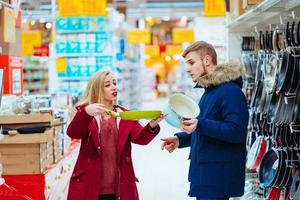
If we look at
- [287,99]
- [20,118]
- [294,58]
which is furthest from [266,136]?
[20,118]

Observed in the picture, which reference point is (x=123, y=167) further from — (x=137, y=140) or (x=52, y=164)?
(x=52, y=164)

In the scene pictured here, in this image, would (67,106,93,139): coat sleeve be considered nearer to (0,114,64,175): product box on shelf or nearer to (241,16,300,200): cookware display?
(0,114,64,175): product box on shelf

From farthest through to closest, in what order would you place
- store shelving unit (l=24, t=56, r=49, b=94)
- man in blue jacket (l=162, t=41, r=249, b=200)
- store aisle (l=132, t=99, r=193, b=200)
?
1. store shelving unit (l=24, t=56, r=49, b=94)
2. store aisle (l=132, t=99, r=193, b=200)
3. man in blue jacket (l=162, t=41, r=249, b=200)

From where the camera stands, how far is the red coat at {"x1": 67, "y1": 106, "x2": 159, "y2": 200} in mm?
3574

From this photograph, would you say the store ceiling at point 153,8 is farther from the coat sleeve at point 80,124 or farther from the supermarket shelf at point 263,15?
the coat sleeve at point 80,124

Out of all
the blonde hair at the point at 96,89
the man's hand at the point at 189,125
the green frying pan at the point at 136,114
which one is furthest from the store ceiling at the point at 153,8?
the man's hand at the point at 189,125

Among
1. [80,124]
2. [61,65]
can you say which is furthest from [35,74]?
[80,124]

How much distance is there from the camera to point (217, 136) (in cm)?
326

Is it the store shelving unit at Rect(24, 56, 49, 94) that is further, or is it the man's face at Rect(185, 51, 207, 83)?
the store shelving unit at Rect(24, 56, 49, 94)

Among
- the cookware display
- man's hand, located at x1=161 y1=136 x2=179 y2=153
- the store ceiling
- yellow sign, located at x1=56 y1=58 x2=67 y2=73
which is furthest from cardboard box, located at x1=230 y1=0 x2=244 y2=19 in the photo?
the store ceiling

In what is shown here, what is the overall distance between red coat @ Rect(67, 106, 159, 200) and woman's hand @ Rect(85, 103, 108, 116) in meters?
0.13

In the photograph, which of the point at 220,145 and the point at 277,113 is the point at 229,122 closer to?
the point at 220,145

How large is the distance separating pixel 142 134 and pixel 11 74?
2.57 metres

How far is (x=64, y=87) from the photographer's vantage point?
1297cm
